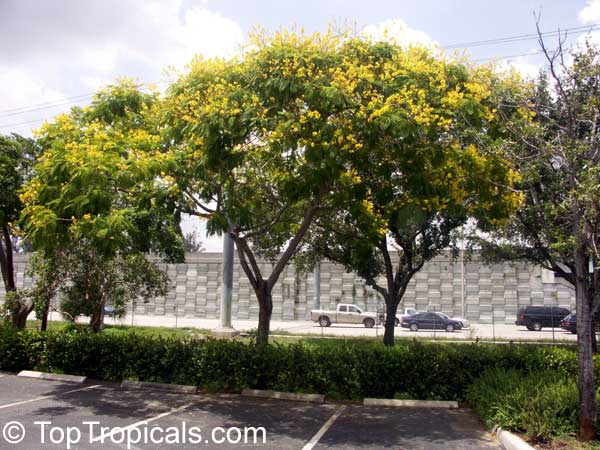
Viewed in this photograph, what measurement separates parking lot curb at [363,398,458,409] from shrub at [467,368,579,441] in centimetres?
39

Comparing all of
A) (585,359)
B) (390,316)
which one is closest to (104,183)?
(585,359)

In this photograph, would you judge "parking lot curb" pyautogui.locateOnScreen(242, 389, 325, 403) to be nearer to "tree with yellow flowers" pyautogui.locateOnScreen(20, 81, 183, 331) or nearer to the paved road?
"tree with yellow flowers" pyautogui.locateOnScreen(20, 81, 183, 331)

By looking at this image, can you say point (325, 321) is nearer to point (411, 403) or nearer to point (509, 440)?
point (411, 403)

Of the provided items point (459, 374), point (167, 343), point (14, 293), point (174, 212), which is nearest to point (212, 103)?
point (174, 212)

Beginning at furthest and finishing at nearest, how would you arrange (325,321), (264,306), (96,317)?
1. (325,321)
2. (96,317)
3. (264,306)

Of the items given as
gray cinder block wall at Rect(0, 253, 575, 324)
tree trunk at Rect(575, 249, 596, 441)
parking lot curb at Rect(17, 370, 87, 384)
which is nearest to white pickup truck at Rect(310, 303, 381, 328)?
gray cinder block wall at Rect(0, 253, 575, 324)

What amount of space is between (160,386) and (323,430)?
14.8 ft

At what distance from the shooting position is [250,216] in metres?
10.9

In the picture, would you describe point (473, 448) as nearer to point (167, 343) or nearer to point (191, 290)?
point (167, 343)

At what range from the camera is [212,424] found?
8.68 m

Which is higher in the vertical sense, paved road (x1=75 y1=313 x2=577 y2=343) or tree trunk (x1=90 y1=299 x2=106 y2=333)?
tree trunk (x1=90 y1=299 x2=106 y2=333)

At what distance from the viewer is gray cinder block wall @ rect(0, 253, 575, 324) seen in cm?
3466

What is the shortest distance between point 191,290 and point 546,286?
80.6 feet

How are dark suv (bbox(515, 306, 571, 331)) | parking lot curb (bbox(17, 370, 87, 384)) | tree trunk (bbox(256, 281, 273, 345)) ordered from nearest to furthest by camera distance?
tree trunk (bbox(256, 281, 273, 345)) → parking lot curb (bbox(17, 370, 87, 384)) → dark suv (bbox(515, 306, 571, 331))
